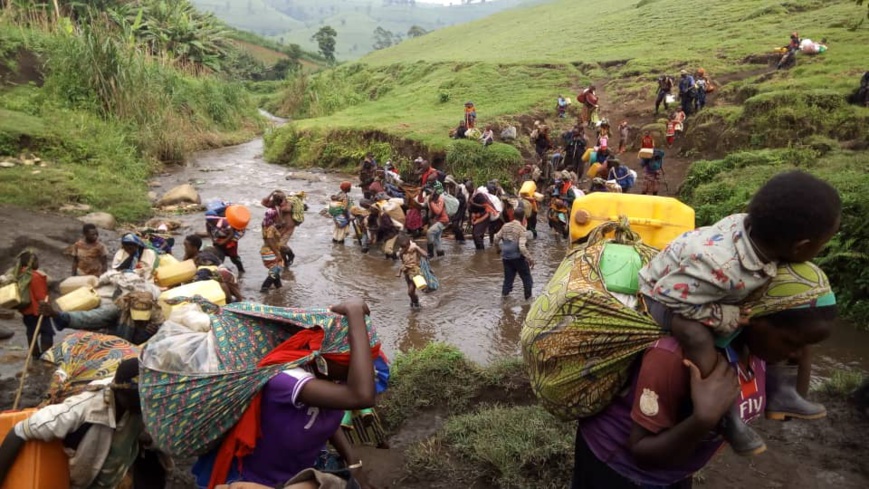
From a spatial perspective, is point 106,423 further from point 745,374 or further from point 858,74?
point 858,74

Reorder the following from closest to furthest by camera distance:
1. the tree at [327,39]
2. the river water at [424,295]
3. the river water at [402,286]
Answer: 1. the river water at [424,295]
2. the river water at [402,286]
3. the tree at [327,39]

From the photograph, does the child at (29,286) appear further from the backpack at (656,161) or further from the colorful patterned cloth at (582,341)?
the backpack at (656,161)

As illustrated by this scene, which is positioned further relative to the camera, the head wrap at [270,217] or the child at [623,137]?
the child at [623,137]

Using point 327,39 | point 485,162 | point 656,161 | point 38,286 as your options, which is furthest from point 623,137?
point 327,39

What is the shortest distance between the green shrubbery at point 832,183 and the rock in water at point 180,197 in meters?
11.8

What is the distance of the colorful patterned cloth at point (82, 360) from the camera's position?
8.73 feet

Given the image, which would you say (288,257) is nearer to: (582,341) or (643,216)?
(643,216)

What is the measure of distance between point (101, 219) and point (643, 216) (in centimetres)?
1146

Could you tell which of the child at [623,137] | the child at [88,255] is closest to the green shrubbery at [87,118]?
the child at [88,255]

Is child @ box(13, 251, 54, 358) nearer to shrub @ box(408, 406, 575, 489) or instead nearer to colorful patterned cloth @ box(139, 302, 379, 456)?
shrub @ box(408, 406, 575, 489)

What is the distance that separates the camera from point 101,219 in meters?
10.9

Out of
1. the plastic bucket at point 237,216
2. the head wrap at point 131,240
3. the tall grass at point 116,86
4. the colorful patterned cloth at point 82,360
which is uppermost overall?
the tall grass at point 116,86

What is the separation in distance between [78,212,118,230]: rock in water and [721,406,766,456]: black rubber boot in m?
11.8

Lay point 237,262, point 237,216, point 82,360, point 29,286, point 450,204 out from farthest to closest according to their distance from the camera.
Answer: point 450,204 < point 237,262 < point 237,216 < point 29,286 < point 82,360
